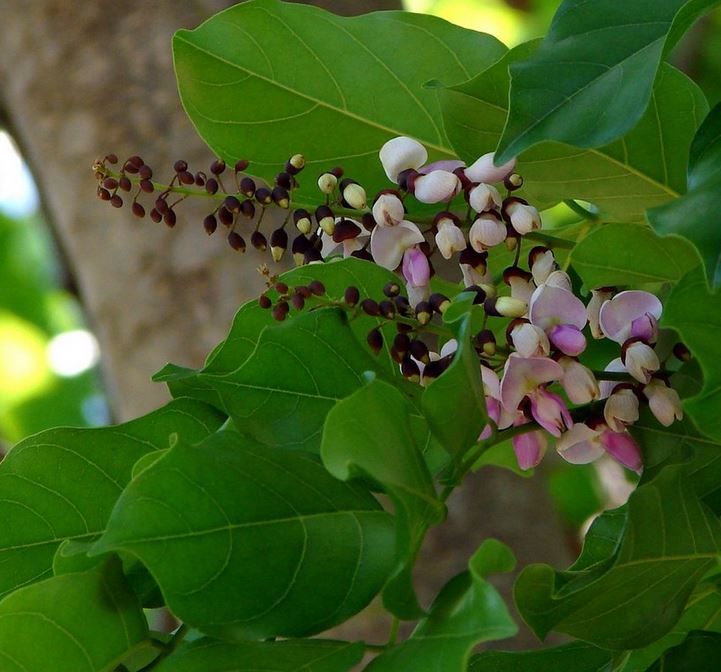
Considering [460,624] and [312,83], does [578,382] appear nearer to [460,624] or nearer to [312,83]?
[460,624]

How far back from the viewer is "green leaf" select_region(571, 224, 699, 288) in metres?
0.50

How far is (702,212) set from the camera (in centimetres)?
37

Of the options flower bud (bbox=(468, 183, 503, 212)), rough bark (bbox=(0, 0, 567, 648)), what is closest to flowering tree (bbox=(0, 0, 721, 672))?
flower bud (bbox=(468, 183, 503, 212))

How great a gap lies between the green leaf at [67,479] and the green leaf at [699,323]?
21 centimetres

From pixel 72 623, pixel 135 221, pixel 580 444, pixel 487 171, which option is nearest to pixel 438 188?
pixel 487 171

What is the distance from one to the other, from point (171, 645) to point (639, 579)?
187 millimetres

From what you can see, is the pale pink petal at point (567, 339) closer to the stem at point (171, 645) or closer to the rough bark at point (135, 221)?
the stem at point (171, 645)

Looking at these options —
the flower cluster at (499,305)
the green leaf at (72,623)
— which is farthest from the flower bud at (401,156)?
the green leaf at (72,623)

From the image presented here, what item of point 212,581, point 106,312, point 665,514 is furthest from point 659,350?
point 106,312

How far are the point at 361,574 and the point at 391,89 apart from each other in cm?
27

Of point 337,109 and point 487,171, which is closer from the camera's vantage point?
point 487,171

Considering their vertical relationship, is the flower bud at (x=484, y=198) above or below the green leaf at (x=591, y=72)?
below

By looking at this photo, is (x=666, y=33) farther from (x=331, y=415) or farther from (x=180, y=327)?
(x=180, y=327)

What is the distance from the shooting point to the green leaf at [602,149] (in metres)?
0.51
